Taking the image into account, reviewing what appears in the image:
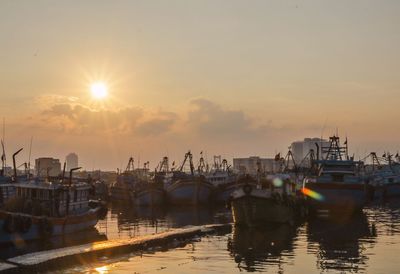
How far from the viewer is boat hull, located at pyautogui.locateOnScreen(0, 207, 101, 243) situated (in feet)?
126

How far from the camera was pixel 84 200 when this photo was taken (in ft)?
167

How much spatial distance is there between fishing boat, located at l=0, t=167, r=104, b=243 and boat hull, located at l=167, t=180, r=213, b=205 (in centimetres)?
3136

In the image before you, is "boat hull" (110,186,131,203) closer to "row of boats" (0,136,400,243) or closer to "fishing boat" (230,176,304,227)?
"row of boats" (0,136,400,243)

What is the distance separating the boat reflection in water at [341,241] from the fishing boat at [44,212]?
1712 centimetres

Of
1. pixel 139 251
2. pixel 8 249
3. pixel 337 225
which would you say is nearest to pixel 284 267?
pixel 139 251

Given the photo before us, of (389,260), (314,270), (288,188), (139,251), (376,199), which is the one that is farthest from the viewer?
(376,199)

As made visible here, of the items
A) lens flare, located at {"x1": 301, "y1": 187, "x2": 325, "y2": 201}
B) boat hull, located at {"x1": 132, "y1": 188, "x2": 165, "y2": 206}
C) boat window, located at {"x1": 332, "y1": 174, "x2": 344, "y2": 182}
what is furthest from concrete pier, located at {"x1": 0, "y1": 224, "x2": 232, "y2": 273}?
boat hull, located at {"x1": 132, "y1": 188, "x2": 165, "y2": 206}

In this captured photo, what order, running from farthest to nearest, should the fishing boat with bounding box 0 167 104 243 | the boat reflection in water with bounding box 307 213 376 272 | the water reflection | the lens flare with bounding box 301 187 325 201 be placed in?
the lens flare with bounding box 301 187 325 201 < the fishing boat with bounding box 0 167 104 243 < the water reflection < the boat reflection in water with bounding box 307 213 376 272

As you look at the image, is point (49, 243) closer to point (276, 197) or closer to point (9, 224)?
point (9, 224)

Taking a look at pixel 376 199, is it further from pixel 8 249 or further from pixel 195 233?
pixel 8 249

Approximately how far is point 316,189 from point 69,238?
23.6 m

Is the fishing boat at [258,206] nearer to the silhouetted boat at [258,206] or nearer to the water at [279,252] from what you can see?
the silhouetted boat at [258,206]

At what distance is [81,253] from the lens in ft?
96.0

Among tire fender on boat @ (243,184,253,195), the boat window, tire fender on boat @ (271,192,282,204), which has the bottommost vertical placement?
tire fender on boat @ (271,192,282,204)
